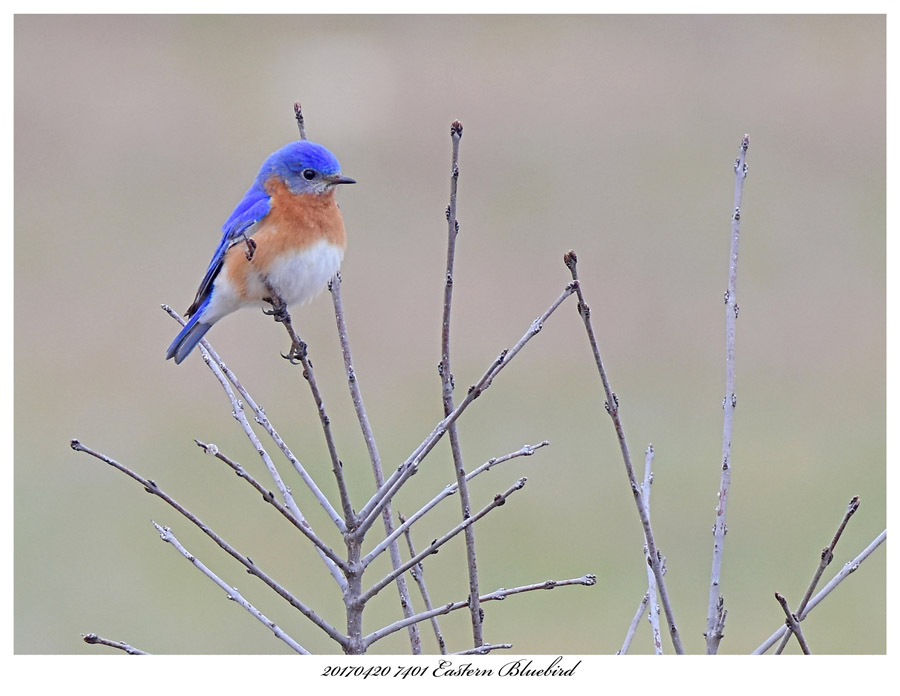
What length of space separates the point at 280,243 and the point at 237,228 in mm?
242

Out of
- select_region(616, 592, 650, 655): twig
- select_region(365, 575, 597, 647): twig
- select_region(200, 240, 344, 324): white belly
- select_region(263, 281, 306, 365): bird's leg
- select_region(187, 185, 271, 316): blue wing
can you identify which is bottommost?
select_region(616, 592, 650, 655): twig

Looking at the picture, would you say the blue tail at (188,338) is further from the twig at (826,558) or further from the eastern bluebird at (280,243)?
the twig at (826,558)

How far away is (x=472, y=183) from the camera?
1221cm

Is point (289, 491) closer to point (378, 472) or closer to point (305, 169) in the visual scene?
point (378, 472)

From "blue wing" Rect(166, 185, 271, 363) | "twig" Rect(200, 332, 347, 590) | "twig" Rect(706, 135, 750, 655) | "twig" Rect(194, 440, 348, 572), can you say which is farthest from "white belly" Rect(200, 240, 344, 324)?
"twig" Rect(706, 135, 750, 655)

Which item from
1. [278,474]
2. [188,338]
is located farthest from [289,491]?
[188,338]

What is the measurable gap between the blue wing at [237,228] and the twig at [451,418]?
1.87 metres

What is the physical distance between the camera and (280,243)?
3.85 metres

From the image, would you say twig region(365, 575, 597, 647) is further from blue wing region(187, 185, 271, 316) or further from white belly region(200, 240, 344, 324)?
blue wing region(187, 185, 271, 316)

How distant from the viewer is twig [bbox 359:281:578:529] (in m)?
2.17

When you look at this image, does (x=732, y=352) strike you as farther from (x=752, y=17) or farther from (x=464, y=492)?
(x=752, y=17)

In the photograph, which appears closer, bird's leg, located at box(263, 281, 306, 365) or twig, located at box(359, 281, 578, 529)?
twig, located at box(359, 281, 578, 529)

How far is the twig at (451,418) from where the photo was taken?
2.17 meters

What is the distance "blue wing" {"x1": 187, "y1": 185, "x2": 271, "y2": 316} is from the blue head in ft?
0.35
